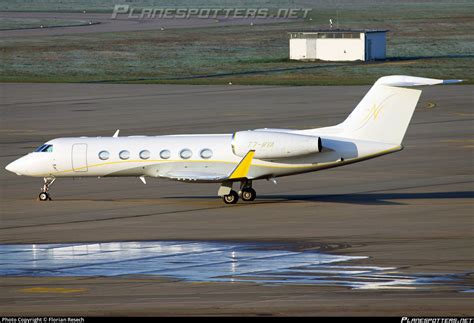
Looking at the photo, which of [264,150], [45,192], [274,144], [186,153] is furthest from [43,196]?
[274,144]

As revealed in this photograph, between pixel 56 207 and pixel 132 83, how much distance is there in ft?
176

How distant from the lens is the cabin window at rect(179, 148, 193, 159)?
39.1 m

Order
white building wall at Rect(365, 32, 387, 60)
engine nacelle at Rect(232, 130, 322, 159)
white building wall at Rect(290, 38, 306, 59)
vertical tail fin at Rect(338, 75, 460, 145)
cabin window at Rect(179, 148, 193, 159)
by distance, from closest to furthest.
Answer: engine nacelle at Rect(232, 130, 322, 159) → vertical tail fin at Rect(338, 75, 460, 145) → cabin window at Rect(179, 148, 193, 159) → white building wall at Rect(365, 32, 387, 60) → white building wall at Rect(290, 38, 306, 59)

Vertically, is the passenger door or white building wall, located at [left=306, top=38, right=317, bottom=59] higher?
white building wall, located at [left=306, top=38, right=317, bottom=59]

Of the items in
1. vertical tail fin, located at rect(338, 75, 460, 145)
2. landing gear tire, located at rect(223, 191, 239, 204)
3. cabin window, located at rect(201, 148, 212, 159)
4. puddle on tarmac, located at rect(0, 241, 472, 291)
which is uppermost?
vertical tail fin, located at rect(338, 75, 460, 145)

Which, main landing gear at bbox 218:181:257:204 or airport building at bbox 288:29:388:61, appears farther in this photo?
airport building at bbox 288:29:388:61

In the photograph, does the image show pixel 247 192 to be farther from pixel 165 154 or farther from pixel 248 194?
pixel 165 154

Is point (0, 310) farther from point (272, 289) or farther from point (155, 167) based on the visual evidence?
point (155, 167)

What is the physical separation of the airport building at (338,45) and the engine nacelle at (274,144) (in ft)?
221

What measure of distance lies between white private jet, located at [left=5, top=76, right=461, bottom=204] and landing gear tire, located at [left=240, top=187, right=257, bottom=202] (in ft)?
0.11

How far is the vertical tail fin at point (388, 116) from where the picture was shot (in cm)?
3834

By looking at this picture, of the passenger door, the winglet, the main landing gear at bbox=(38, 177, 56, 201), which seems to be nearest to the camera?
the winglet

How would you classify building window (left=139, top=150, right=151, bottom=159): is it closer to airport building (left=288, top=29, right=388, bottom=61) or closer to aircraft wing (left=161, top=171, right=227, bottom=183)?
aircraft wing (left=161, top=171, right=227, bottom=183)

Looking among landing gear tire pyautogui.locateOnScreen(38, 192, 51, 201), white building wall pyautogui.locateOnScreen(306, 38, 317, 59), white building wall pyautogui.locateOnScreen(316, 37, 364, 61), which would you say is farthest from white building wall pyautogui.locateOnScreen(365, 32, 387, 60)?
landing gear tire pyautogui.locateOnScreen(38, 192, 51, 201)
